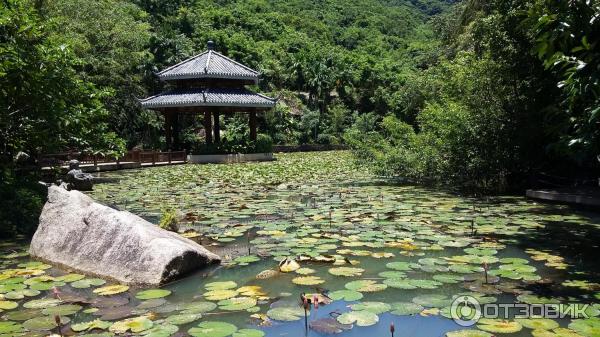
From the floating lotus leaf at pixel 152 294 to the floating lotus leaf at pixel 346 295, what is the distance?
5.06ft

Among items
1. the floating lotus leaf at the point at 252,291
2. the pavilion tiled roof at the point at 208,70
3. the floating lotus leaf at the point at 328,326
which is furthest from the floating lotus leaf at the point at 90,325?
the pavilion tiled roof at the point at 208,70

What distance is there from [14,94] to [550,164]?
36.3ft

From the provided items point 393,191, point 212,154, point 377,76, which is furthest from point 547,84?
point 377,76

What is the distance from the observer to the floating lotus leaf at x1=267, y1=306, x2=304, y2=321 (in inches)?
149

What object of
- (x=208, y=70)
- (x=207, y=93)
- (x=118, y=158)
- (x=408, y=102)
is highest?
(x=208, y=70)

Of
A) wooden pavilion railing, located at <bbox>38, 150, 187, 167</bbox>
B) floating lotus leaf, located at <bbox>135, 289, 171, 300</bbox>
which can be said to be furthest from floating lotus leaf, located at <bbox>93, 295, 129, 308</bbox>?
wooden pavilion railing, located at <bbox>38, 150, 187, 167</bbox>

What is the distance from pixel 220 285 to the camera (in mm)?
4652

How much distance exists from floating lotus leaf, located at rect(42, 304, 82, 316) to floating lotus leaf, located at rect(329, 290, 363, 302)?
218cm

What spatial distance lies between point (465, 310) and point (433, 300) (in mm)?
296

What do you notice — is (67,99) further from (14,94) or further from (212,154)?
(212,154)

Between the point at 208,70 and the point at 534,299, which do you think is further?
the point at 208,70

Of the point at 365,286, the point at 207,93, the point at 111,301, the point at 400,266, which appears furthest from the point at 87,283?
the point at 207,93

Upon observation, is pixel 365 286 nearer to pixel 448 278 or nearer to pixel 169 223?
pixel 448 278

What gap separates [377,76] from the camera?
151 feet
